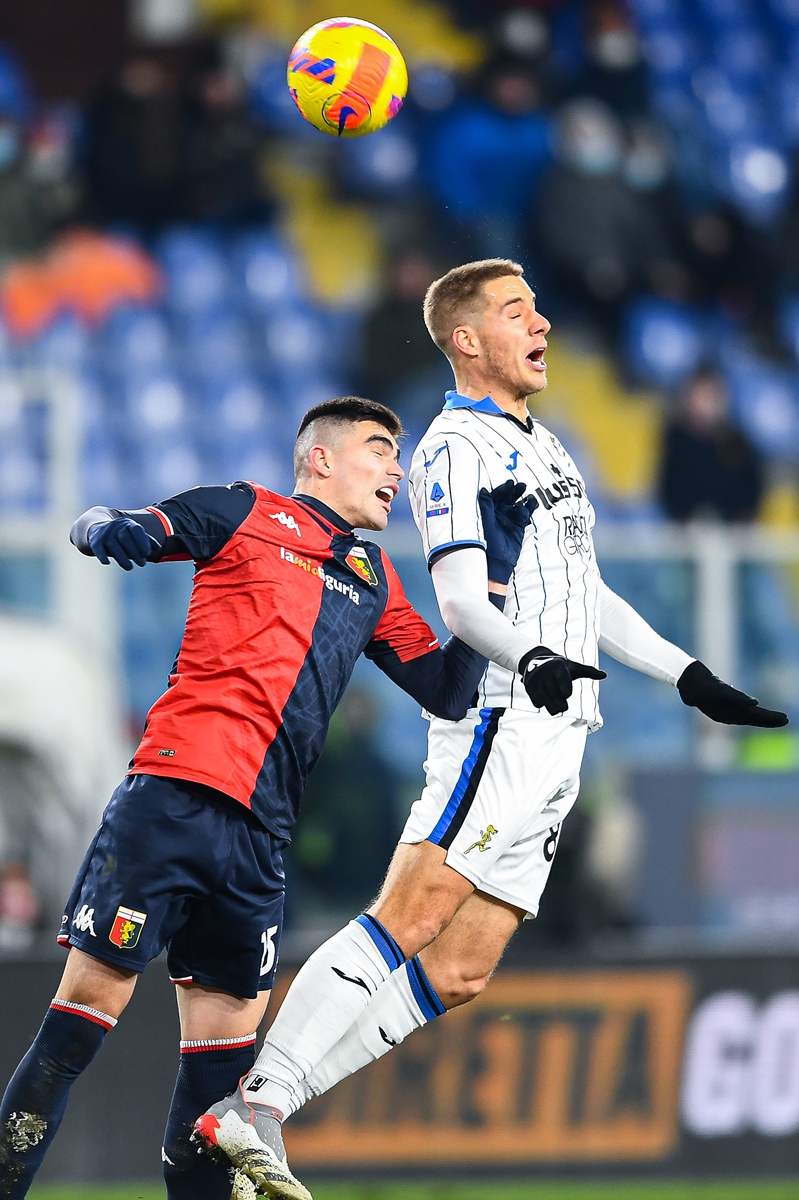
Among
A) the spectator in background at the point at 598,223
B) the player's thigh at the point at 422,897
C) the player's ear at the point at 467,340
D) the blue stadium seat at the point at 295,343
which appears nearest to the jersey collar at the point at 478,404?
the player's ear at the point at 467,340

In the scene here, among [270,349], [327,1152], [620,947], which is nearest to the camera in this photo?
[327,1152]

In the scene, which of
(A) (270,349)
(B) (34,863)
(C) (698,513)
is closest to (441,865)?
(B) (34,863)

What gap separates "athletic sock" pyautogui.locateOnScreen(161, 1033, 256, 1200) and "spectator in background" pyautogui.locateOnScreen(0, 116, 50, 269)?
7.75 meters

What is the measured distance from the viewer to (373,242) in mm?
11836

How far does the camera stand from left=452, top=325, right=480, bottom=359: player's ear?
4.35 metres

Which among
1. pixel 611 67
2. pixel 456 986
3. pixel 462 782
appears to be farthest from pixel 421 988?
pixel 611 67

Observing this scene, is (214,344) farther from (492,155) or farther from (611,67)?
(611,67)

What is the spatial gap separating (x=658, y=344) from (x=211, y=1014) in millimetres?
8062

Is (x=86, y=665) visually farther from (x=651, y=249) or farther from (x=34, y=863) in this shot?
(x=651, y=249)

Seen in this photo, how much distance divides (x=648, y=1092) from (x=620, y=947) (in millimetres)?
617

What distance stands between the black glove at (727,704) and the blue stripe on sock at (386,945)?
3.10 feet

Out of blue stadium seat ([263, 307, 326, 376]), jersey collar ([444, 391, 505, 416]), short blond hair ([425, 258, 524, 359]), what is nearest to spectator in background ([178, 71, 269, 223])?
blue stadium seat ([263, 307, 326, 376])

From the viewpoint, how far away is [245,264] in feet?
38.2

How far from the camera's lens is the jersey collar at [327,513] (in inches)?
163
